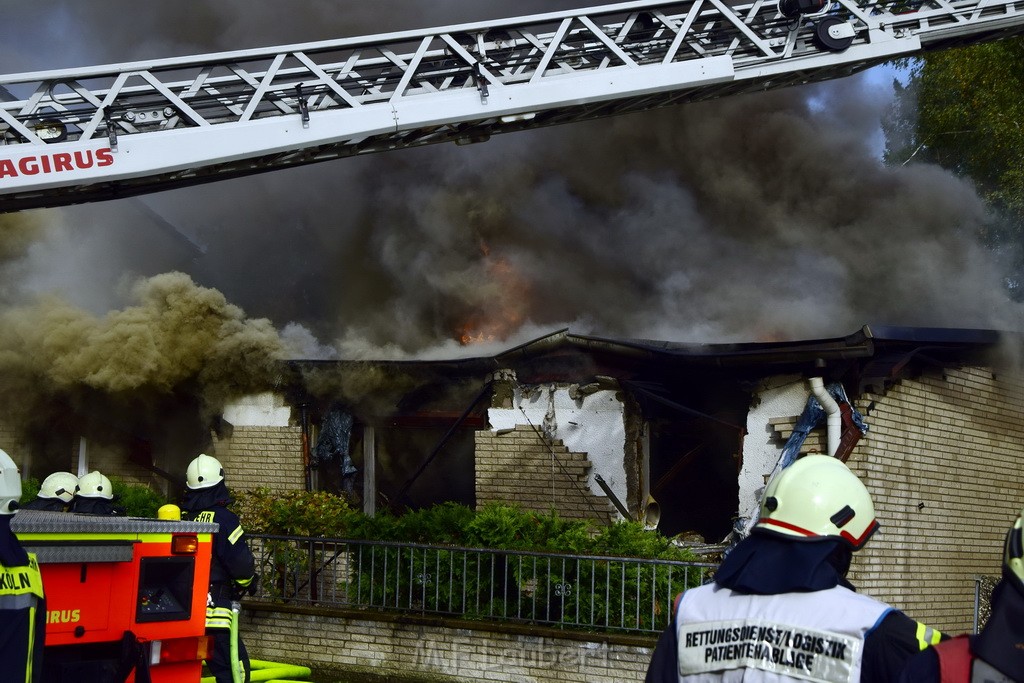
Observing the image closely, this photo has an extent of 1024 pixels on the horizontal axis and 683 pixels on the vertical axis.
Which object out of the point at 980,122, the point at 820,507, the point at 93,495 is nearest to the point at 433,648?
the point at 93,495

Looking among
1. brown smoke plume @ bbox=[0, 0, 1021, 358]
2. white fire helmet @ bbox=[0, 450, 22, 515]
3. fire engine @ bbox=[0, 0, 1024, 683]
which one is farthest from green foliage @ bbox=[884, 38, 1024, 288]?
white fire helmet @ bbox=[0, 450, 22, 515]

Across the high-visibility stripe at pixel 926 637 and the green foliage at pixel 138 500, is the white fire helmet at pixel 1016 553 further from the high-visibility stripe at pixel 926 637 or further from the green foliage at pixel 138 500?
the green foliage at pixel 138 500

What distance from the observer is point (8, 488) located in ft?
12.9

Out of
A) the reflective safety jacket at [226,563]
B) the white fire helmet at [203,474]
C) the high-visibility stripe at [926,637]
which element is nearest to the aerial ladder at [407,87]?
the white fire helmet at [203,474]

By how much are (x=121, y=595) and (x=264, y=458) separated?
854 cm

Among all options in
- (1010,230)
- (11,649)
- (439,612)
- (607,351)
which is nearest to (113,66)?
(11,649)

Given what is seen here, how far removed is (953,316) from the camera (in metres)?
13.2

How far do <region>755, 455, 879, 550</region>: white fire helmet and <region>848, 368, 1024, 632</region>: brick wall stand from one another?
26.4ft

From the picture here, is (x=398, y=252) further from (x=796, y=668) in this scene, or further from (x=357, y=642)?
(x=796, y=668)

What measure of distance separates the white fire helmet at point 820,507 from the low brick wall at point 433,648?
6169 millimetres

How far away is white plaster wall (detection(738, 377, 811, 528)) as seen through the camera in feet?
35.8

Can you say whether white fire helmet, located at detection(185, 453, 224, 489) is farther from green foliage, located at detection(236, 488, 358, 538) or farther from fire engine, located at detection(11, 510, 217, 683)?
green foliage, located at detection(236, 488, 358, 538)

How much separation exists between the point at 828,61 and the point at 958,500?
214 inches

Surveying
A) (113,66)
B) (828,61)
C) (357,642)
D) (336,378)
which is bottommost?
(357,642)
